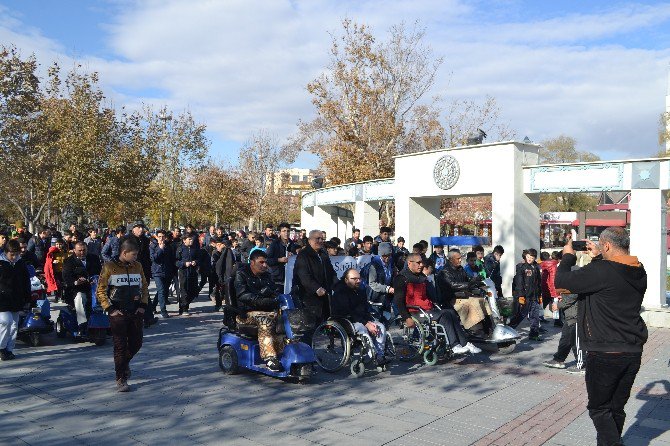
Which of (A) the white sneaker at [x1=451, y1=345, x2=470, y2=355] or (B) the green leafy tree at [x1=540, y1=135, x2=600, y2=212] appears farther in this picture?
(B) the green leafy tree at [x1=540, y1=135, x2=600, y2=212]

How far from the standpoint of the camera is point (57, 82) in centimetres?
2917

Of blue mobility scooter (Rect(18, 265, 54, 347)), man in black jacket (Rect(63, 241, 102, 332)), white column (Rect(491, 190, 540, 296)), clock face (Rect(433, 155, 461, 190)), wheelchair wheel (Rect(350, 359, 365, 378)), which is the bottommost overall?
wheelchair wheel (Rect(350, 359, 365, 378))

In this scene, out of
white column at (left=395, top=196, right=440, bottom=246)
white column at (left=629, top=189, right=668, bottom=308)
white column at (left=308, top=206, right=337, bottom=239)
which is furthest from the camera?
white column at (left=308, top=206, right=337, bottom=239)

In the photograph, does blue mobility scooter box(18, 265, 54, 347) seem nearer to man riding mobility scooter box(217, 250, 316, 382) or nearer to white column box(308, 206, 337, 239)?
man riding mobility scooter box(217, 250, 316, 382)

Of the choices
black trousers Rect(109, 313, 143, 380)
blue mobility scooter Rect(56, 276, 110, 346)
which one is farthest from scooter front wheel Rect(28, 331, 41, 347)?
black trousers Rect(109, 313, 143, 380)

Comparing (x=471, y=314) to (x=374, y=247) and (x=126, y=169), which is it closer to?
(x=374, y=247)

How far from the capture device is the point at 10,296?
838cm

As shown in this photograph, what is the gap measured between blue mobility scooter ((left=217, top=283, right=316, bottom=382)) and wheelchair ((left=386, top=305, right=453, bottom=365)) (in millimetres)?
1544

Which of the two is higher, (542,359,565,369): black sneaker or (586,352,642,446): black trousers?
(586,352,642,446): black trousers

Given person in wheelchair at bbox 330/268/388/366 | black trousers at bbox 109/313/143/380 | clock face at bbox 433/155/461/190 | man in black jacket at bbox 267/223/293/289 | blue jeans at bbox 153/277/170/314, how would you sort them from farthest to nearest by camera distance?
clock face at bbox 433/155/461/190, blue jeans at bbox 153/277/170/314, man in black jacket at bbox 267/223/293/289, person in wheelchair at bbox 330/268/388/366, black trousers at bbox 109/313/143/380

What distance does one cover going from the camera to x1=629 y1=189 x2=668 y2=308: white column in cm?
1287

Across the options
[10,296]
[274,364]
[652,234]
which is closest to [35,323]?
[10,296]

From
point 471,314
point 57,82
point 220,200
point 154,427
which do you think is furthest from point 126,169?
point 154,427

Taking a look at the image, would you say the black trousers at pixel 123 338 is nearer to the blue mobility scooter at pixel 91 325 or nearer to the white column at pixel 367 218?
the blue mobility scooter at pixel 91 325
